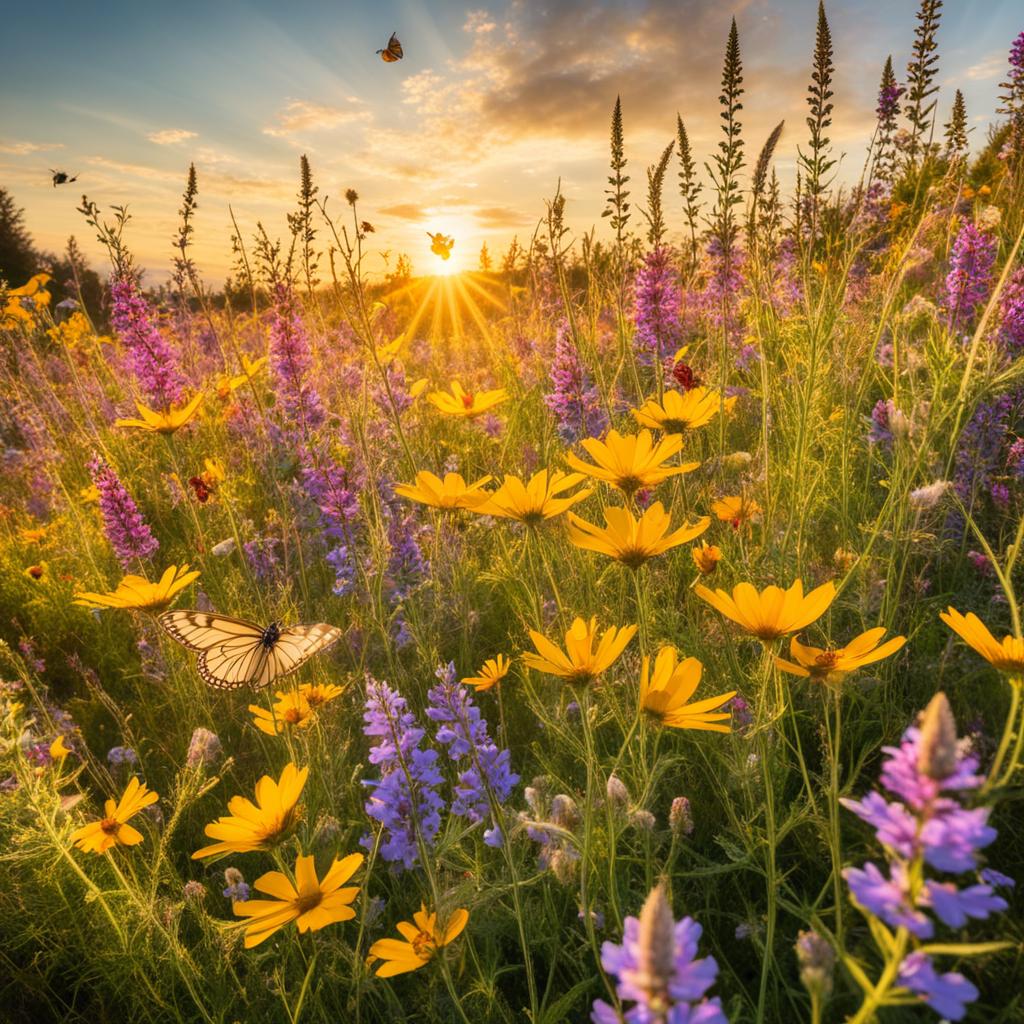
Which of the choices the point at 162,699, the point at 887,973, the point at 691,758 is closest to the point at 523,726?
the point at 691,758

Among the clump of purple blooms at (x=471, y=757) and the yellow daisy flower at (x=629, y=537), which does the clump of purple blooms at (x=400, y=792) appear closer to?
the clump of purple blooms at (x=471, y=757)

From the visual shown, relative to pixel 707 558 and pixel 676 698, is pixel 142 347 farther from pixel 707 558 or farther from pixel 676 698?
pixel 676 698

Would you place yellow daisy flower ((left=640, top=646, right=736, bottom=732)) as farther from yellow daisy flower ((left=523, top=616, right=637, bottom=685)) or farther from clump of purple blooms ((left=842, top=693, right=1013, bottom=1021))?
clump of purple blooms ((left=842, top=693, right=1013, bottom=1021))

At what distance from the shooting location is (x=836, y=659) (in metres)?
1.10

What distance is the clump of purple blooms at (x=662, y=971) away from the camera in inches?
17.1

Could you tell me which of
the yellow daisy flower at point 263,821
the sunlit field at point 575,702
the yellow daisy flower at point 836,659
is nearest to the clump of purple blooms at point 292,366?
the sunlit field at point 575,702

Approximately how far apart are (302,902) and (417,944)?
206mm

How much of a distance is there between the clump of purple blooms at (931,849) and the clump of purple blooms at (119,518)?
9.20 ft

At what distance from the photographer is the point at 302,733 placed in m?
→ 1.85

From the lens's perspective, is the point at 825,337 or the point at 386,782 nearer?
the point at 386,782

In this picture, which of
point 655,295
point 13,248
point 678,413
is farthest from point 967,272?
point 13,248

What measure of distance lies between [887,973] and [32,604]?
158 inches

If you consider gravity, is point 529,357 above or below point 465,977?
above

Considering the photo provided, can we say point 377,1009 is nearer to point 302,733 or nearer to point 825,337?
point 302,733
